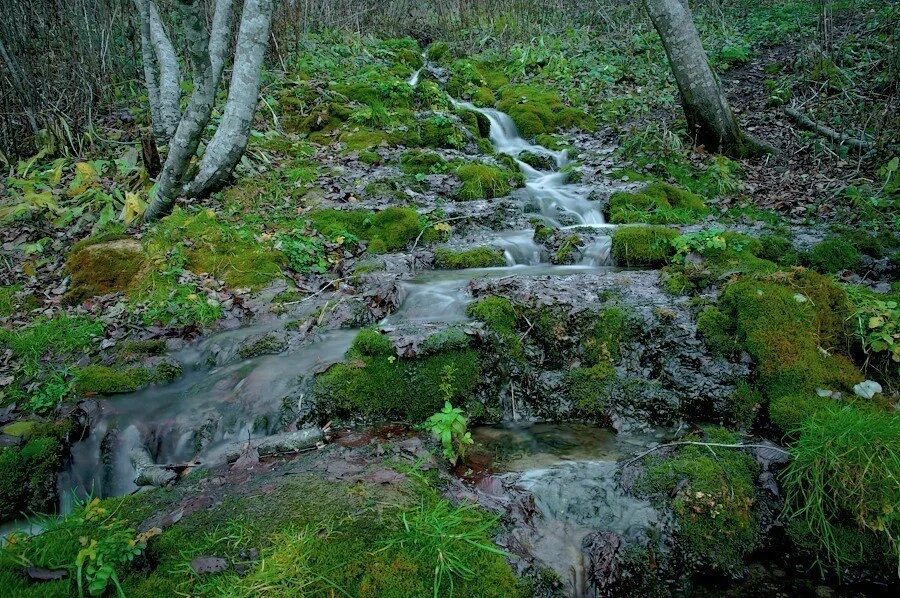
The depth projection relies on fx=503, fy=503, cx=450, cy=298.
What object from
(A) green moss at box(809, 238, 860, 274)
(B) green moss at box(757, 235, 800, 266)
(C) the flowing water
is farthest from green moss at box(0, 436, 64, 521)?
(A) green moss at box(809, 238, 860, 274)

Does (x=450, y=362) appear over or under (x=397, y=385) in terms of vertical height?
over

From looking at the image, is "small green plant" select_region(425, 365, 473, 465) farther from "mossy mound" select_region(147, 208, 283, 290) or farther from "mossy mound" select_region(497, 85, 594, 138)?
"mossy mound" select_region(497, 85, 594, 138)

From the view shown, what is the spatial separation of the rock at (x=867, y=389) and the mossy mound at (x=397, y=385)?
257cm

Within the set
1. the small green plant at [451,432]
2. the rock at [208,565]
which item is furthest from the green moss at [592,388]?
the rock at [208,565]

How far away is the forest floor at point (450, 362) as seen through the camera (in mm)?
2529

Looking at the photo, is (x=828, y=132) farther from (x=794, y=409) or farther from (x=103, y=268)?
(x=103, y=268)

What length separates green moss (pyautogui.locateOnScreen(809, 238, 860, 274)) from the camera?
4996mm

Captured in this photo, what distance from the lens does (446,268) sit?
6277 millimetres

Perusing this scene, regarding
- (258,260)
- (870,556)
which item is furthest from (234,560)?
(258,260)

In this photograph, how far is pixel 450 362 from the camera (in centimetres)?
395

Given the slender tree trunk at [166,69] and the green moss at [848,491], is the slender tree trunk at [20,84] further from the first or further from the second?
the green moss at [848,491]

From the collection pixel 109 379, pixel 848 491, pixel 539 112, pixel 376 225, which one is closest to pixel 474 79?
pixel 539 112

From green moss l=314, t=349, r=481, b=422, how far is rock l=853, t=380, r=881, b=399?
2.57m

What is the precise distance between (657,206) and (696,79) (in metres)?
2.91
